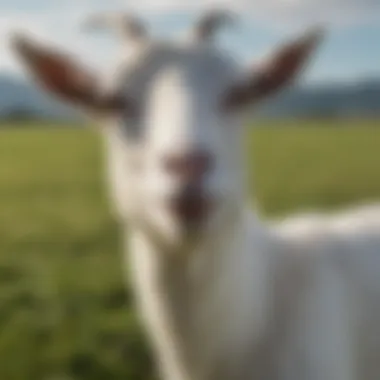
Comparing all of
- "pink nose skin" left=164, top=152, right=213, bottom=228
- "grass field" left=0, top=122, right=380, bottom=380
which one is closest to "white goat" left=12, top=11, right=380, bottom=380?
"pink nose skin" left=164, top=152, right=213, bottom=228

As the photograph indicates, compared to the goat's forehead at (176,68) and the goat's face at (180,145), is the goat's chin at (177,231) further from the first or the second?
the goat's forehead at (176,68)

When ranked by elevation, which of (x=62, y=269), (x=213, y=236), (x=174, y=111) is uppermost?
(x=174, y=111)

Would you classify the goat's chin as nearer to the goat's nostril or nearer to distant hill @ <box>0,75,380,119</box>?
Result: the goat's nostril

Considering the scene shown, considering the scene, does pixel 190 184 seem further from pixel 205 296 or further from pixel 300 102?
pixel 300 102

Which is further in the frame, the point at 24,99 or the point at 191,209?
the point at 24,99

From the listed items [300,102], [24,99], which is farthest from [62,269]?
[300,102]

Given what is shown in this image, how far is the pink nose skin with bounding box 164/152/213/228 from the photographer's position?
2.41ft

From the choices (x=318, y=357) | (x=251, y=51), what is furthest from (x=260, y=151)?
(x=318, y=357)

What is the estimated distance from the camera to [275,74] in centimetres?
80

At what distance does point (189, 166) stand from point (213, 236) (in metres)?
0.08

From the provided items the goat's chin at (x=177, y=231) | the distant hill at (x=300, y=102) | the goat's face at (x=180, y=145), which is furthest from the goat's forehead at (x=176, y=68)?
the distant hill at (x=300, y=102)

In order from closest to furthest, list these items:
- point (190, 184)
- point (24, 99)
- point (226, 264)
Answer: point (190, 184)
point (226, 264)
point (24, 99)

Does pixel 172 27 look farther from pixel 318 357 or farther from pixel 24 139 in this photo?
pixel 318 357

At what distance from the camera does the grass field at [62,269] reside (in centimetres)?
117
